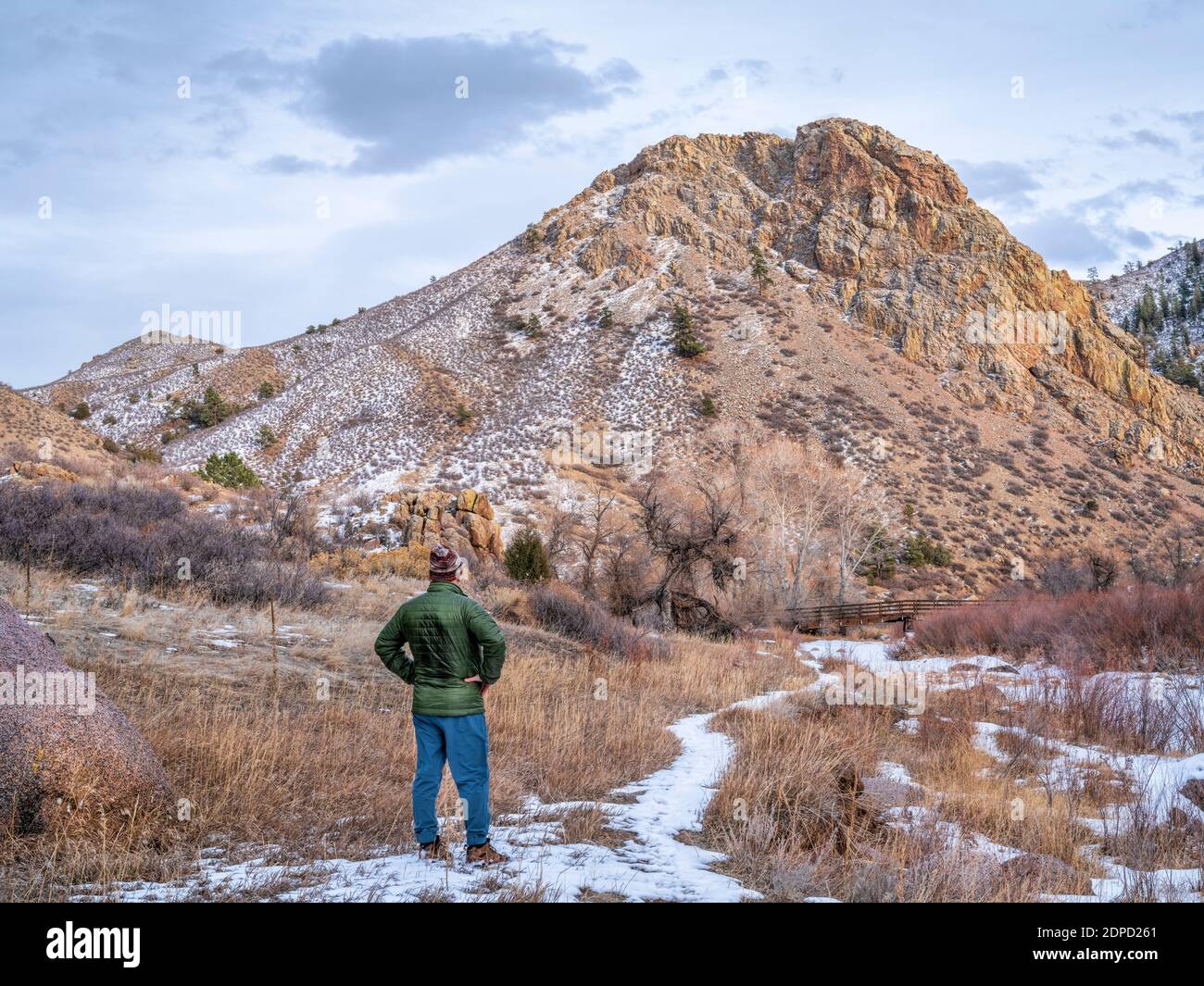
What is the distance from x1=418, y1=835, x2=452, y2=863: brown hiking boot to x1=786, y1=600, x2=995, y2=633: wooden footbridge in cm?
2408

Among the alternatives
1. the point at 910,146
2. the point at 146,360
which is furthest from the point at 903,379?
the point at 146,360

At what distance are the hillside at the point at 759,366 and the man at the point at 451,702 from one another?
134ft

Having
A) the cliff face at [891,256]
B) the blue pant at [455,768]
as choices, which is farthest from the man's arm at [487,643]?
the cliff face at [891,256]

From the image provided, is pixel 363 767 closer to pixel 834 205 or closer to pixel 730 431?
pixel 730 431

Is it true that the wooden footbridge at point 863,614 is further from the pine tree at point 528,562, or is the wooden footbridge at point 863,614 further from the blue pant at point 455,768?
the blue pant at point 455,768

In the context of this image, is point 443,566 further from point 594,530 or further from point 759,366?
point 759,366

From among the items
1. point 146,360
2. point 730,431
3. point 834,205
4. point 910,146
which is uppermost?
point 910,146

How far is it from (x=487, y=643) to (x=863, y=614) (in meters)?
25.3

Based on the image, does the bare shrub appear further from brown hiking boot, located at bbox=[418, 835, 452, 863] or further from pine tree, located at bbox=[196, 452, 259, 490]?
pine tree, located at bbox=[196, 452, 259, 490]

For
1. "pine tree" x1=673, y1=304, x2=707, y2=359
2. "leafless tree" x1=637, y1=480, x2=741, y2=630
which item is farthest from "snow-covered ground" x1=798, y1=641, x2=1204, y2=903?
"pine tree" x1=673, y1=304, x2=707, y2=359

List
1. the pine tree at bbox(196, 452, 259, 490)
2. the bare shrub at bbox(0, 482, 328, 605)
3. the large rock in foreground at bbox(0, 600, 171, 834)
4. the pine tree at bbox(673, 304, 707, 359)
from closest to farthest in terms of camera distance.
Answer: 1. the large rock in foreground at bbox(0, 600, 171, 834)
2. the bare shrub at bbox(0, 482, 328, 605)
3. the pine tree at bbox(196, 452, 259, 490)
4. the pine tree at bbox(673, 304, 707, 359)

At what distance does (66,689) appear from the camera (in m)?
4.69

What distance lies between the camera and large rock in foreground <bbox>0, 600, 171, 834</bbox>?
4.37m
